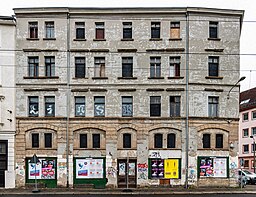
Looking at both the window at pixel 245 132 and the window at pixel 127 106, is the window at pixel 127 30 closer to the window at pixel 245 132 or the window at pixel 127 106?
the window at pixel 127 106

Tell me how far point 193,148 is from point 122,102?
304 inches

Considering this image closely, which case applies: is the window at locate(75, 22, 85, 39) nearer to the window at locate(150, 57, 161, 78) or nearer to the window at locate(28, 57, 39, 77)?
the window at locate(28, 57, 39, 77)

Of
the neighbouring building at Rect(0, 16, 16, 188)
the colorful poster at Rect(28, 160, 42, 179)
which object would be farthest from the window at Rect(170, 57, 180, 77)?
the colorful poster at Rect(28, 160, 42, 179)

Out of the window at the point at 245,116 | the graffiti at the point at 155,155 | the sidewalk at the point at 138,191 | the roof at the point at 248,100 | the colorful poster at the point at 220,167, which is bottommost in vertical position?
the sidewalk at the point at 138,191

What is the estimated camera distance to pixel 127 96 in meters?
31.4

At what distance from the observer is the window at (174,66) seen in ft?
104

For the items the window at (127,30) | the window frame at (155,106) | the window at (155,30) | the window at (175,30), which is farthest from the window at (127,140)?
the window at (175,30)

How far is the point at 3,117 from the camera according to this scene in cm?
3100

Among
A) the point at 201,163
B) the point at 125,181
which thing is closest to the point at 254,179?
the point at 201,163

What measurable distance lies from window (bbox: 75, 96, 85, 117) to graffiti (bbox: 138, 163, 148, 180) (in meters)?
7.14

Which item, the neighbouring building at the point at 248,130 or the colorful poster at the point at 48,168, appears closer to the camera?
the colorful poster at the point at 48,168

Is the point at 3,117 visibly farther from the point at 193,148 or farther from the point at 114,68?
the point at 193,148

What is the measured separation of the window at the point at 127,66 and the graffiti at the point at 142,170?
8.35 meters

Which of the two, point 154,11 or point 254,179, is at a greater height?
point 154,11
